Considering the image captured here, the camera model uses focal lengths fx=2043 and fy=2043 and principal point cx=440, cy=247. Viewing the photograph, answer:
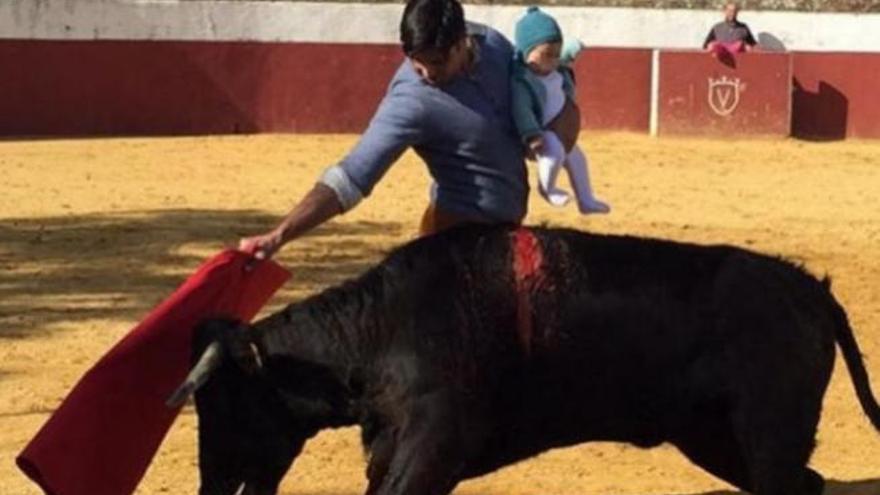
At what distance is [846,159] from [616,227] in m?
5.46

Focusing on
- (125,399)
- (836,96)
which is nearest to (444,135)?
(125,399)

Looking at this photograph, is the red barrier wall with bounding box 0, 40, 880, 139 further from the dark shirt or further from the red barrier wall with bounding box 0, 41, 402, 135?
the dark shirt

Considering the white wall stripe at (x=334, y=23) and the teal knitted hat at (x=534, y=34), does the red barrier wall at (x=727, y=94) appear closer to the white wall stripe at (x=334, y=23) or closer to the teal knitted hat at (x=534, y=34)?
the white wall stripe at (x=334, y=23)

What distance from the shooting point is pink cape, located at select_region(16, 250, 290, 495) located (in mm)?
4484

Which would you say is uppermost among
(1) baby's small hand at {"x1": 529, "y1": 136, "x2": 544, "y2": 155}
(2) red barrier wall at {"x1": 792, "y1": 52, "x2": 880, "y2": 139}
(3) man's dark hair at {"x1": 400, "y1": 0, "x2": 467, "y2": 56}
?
(3) man's dark hair at {"x1": 400, "y1": 0, "x2": 467, "y2": 56}

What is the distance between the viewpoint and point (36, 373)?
7.14m

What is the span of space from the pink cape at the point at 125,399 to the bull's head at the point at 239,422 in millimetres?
187

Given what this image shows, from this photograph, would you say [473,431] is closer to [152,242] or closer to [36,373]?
[36,373]

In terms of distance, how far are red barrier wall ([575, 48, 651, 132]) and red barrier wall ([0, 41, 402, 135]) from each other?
181 cm

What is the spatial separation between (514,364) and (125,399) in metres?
0.88

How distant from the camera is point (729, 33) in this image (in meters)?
19.0

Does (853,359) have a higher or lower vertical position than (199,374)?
lower

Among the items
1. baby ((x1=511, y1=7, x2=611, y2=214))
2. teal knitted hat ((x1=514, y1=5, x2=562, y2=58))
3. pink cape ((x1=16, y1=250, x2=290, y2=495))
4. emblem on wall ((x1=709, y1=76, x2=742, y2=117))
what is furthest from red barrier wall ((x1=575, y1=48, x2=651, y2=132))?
pink cape ((x1=16, y1=250, x2=290, y2=495))

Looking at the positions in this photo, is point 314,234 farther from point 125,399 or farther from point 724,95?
point 724,95
